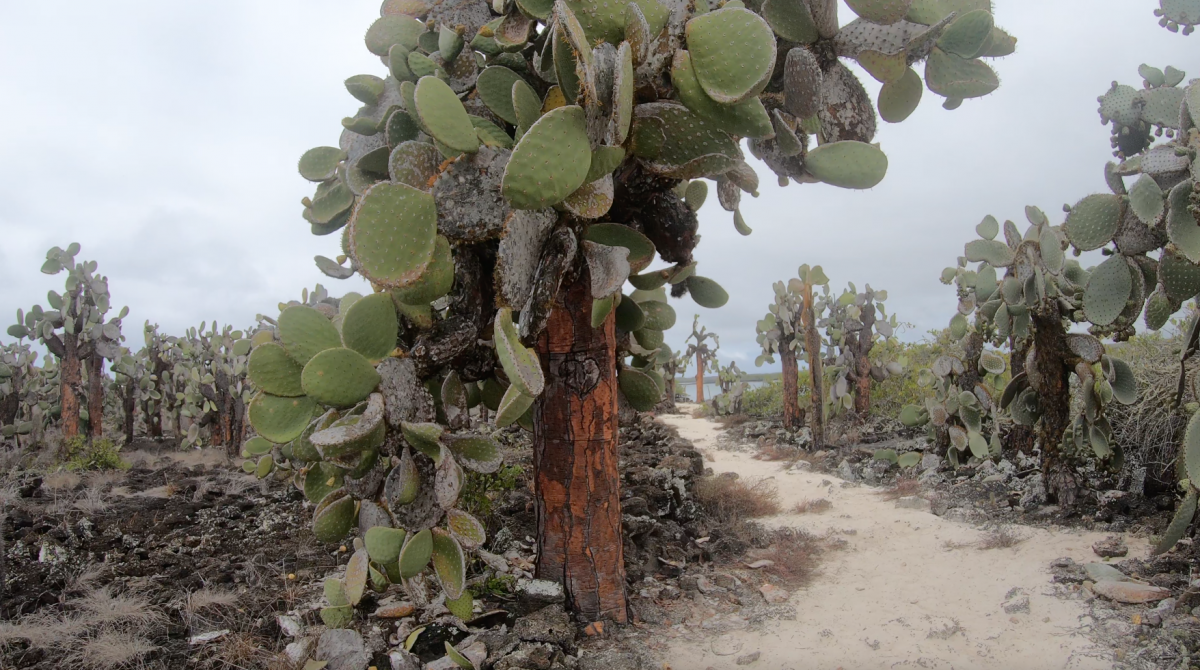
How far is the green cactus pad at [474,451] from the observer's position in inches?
88.7

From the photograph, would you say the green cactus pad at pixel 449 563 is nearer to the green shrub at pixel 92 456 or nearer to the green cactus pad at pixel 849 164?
the green cactus pad at pixel 849 164

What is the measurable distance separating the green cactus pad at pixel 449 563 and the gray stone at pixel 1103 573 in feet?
11.2

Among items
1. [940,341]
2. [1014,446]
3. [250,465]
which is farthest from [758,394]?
[250,465]

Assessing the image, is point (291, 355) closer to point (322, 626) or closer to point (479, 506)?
point (322, 626)

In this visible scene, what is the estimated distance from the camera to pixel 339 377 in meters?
2.07

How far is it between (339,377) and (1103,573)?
3.95 m

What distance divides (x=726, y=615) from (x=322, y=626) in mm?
1883

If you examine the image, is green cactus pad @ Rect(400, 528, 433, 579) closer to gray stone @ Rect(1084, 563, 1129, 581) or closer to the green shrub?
gray stone @ Rect(1084, 563, 1129, 581)

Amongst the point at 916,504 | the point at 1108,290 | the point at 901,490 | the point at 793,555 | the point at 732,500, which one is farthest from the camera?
the point at 901,490

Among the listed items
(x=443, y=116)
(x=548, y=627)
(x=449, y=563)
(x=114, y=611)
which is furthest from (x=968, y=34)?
(x=114, y=611)

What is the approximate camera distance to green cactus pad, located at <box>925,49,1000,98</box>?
222 centimetres

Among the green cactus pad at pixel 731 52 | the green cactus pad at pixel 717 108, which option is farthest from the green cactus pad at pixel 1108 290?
the green cactus pad at pixel 731 52

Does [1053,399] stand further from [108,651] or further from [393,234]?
[108,651]

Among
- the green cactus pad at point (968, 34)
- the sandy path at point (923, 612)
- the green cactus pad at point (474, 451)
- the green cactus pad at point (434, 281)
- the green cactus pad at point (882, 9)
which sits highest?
the green cactus pad at point (882, 9)
